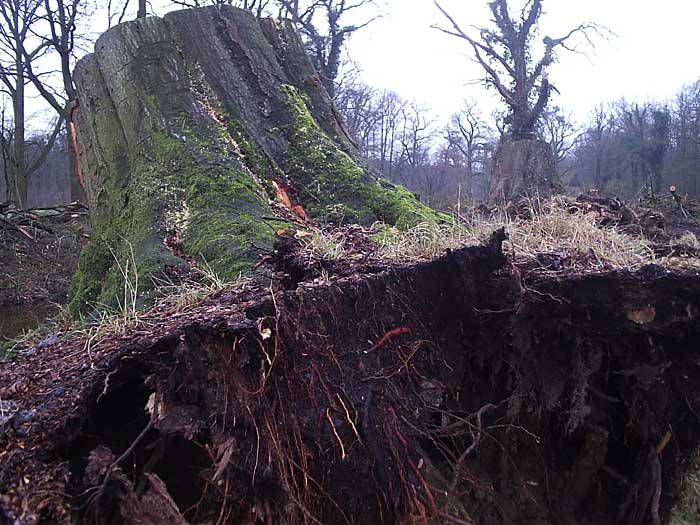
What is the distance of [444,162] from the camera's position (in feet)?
157

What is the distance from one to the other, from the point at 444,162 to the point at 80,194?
36.7 m

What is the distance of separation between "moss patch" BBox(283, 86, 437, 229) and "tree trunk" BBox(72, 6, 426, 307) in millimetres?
12

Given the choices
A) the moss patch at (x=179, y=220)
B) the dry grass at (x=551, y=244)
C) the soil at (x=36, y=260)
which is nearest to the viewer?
the dry grass at (x=551, y=244)

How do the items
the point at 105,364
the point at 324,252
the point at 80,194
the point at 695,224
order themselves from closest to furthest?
1. the point at 105,364
2. the point at 324,252
3. the point at 695,224
4. the point at 80,194

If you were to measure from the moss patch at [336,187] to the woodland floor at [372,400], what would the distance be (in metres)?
1.81

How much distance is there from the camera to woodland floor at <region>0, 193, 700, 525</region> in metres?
1.58

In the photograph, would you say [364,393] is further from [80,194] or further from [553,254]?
[80,194]

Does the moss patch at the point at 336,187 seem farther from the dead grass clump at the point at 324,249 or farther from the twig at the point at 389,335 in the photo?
the twig at the point at 389,335

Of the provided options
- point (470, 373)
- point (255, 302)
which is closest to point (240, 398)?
point (255, 302)

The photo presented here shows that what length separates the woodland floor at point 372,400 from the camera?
1.58m

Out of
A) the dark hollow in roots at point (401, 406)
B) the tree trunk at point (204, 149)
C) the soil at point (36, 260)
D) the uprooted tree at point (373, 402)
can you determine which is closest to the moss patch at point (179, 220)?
the tree trunk at point (204, 149)

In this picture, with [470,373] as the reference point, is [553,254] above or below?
above

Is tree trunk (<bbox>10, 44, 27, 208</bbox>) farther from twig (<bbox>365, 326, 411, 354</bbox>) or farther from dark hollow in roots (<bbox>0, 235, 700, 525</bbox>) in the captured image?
twig (<bbox>365, 326, 411, 354</bbox>)

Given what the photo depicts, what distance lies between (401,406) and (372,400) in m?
0.12
